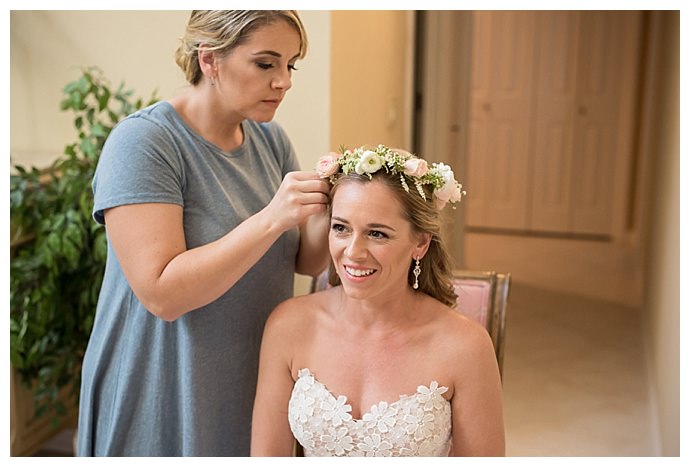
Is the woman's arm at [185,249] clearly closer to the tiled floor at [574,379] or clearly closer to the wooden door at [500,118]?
the tiled floor at [574,379]

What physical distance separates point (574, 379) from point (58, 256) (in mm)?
2449

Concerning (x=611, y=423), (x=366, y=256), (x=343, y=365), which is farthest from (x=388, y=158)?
(x=611, y=423)

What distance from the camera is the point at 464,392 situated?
1.64m

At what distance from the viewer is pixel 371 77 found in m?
3.40

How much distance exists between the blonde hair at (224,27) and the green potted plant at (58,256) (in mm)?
1030

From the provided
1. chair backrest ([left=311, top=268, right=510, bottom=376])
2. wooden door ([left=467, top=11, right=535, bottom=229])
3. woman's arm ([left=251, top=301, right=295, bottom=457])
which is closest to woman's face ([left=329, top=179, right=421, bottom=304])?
woman's arm ([left=251, top=301, right=295, bottom=457])

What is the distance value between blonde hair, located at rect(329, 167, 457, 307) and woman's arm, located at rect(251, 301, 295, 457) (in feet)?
0.58

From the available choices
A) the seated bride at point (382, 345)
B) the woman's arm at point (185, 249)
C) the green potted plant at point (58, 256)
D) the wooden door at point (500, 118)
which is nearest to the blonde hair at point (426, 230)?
the seated bride at point (382, 345)

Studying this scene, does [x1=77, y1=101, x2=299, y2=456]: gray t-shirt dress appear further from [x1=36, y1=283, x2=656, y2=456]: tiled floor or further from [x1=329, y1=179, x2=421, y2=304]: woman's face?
[x1=36, y1=283, x2=656, y2=456]: tiled floor

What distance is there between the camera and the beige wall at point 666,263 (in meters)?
2.75

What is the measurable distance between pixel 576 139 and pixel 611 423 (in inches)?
136

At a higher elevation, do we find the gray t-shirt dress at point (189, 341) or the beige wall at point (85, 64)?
the beige wall at point (85, 64)

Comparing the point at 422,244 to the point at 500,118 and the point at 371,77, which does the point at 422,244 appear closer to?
the point at 371,77

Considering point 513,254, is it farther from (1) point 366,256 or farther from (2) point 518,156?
(1) point 366,256
